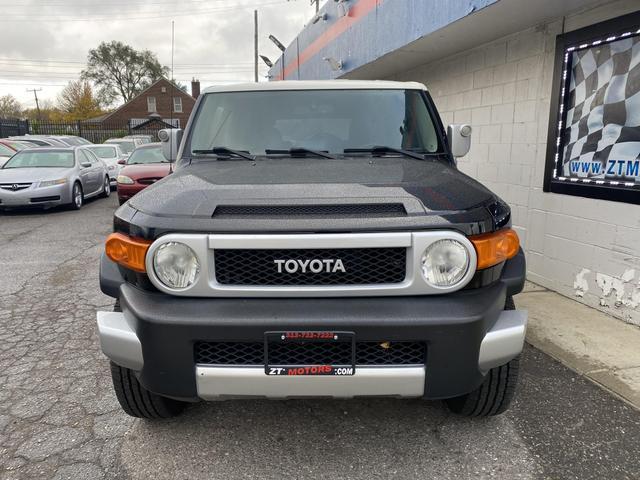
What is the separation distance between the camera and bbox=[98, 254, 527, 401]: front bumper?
204 centimetres

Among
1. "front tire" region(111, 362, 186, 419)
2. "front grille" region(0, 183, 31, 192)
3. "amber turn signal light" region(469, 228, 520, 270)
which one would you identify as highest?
"amber turn signal light" region(469, 228, 520, 270)

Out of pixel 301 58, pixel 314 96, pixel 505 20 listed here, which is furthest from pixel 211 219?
pixel 301 58

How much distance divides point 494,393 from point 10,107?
256 ft

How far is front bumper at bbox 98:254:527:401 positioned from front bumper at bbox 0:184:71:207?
953 cm

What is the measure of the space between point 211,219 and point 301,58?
1480 centimetres

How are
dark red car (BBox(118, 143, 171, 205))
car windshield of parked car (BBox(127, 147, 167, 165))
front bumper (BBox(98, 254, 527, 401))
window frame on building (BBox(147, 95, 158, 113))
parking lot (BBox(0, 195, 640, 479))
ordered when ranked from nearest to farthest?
1. front bumper (BBox(98, 254, 527, 401))
2. parking lot (BBox(0, 195, 640, 479))
3. dark red car (BBox(118, 143, 171, 205))
4. car windshield of parked car (BBox(127, 147, 167, 165))
5. window frame on building (BBox(147, 95, 158, 113))

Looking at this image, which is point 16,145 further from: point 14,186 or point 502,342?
point 502,342

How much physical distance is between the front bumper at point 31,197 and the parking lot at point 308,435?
775 cm

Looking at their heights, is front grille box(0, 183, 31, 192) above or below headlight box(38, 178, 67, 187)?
below

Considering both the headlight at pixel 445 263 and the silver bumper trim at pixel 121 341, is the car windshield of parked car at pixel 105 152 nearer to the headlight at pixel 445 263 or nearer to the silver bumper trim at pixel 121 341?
the silver bumper trim at pixel 121 341

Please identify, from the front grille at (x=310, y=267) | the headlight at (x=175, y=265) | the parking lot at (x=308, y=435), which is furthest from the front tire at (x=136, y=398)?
the front grille at (x=310, y=267)

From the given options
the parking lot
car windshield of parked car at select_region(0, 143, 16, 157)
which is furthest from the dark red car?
the parking lot

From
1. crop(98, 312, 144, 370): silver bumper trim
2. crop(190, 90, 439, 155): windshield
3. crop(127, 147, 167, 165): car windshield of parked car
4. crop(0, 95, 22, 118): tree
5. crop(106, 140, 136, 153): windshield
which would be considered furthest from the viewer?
crop(0, 95, 22, 118): tree

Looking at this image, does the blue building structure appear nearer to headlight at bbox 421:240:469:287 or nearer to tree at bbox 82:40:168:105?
headlight at bbox 421:240:469:287
